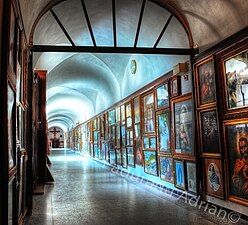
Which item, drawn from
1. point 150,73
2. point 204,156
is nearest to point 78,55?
point 150,73

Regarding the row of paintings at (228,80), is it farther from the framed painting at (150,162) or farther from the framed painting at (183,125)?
the framed painting at (150,162)

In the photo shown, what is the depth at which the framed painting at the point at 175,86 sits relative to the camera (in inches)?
267

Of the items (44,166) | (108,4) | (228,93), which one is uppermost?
(108,4)

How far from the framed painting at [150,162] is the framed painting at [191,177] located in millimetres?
1813

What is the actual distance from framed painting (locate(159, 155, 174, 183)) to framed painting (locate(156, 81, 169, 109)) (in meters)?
1.31

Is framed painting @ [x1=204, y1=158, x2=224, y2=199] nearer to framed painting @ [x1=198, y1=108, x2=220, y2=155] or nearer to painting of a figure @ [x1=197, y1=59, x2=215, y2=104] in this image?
framed painting @ [x1=198, y1=108, x2=220, y2=155]

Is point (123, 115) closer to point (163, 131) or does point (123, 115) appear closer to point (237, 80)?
point (163, 131)

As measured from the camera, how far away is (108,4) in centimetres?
664

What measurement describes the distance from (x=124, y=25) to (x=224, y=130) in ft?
12.3

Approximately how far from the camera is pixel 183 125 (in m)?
6.59

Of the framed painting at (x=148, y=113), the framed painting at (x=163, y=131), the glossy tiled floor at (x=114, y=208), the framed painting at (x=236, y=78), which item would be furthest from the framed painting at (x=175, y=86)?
the glossy tiled floor at (x=114, y=208)

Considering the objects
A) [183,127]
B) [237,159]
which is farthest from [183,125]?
[237,159]

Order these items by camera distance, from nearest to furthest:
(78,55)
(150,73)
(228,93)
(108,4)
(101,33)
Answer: (228,93) → (108,4) → (101,33) → (150,73) → (78,55)

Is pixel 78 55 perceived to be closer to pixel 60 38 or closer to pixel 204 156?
pixel 60 38
